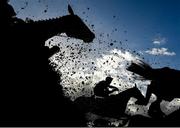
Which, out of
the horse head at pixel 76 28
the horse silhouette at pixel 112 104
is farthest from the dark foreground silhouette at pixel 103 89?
the horse head at pixel 76 28

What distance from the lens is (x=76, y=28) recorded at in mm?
17391

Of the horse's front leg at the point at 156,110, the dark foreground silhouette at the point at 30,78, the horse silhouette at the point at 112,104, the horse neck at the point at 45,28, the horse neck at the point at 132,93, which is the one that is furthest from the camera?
the horse neck at the point at 45,28

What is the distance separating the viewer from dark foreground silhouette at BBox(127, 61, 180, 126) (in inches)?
515

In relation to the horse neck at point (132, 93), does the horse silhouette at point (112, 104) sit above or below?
below

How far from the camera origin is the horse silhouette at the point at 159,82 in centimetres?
1323

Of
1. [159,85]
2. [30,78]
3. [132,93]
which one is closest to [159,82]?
[159,85]

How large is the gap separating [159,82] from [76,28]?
584 cm

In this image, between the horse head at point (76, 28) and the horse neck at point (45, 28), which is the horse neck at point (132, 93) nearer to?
the horse head at point (76, 28)

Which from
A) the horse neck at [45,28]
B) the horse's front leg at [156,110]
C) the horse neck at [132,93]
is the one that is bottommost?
the horse's front leg at [156,110]

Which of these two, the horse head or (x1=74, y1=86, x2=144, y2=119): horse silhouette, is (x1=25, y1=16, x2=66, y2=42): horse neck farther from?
(x1=74, y1=86, x2=144, y2=119): horse silhouette

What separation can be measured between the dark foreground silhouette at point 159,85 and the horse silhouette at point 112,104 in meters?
1.09

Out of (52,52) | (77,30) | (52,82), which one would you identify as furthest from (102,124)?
(77,30)

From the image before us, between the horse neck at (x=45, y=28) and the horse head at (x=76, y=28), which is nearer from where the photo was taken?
the horse neck at (x=45, y=28)

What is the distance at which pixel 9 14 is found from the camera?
14516 millimetres
